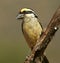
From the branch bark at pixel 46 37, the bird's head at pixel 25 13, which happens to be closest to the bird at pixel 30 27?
the bird's head at pixel 25 13

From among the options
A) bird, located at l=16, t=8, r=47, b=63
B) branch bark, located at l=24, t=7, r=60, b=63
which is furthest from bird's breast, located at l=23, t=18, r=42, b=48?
branch bark, located at l=24, t=7, r=60, b=63

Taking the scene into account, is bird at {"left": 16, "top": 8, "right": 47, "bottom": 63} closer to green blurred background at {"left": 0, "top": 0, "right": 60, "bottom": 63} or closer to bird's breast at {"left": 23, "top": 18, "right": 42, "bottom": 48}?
bird's breast at {"left": 23, "top": 18, "right": 42, "bottom": 48}

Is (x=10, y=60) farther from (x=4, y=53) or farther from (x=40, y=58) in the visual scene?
(x=40, y=58)

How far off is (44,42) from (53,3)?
4954 mm

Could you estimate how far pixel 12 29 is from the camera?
9.26m

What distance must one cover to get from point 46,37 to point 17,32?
4.12 m

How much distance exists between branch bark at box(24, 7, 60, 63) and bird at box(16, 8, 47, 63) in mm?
449

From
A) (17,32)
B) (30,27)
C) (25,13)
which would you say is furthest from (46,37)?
(17,32)

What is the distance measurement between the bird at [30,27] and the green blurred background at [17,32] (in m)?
2.78

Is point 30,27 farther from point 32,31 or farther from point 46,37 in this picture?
point 46,37

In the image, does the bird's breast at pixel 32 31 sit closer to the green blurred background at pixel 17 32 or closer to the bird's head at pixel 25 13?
the bird's head at pixel 25 13

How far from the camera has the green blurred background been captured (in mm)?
8578

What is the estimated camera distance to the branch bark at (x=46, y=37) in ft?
15.8

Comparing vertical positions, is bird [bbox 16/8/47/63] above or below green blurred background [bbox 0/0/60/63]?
above
